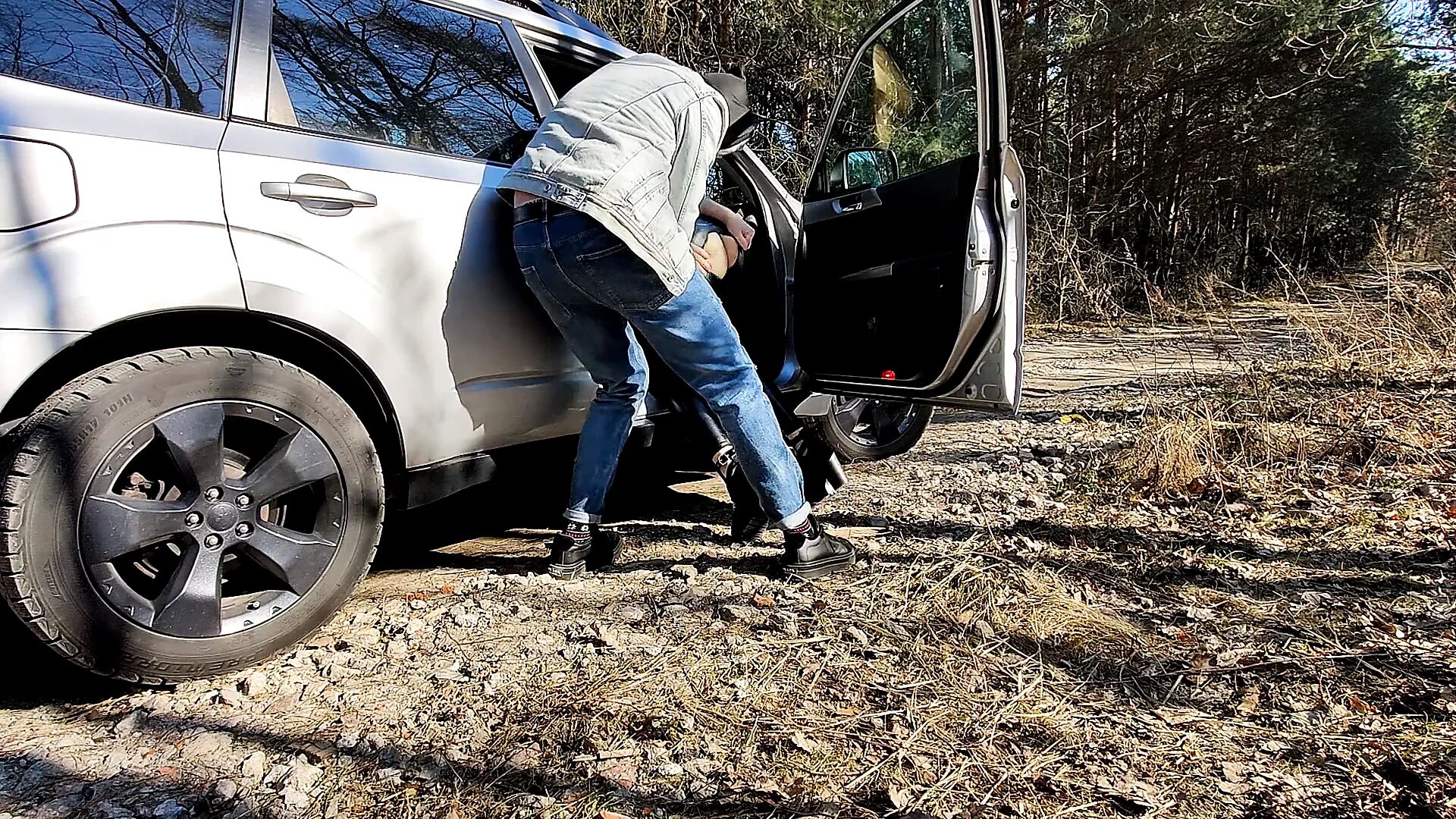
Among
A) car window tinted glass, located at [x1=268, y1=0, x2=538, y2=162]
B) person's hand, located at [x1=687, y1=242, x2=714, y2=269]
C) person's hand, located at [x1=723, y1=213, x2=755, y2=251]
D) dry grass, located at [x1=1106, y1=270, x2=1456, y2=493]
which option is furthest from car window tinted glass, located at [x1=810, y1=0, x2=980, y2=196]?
dry grass, located at [x1=1106, y1=270, x2=1456, y2=493]

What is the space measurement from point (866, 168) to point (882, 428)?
4.49ft

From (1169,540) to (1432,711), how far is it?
3.84 feet

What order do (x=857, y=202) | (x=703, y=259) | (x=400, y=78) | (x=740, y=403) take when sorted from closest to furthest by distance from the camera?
(x=400, y=78), (x=740, y=403), (x=703, y=259), (x=857, y=202)

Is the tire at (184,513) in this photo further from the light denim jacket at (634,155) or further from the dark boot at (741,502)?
the dark boot at (741,502)

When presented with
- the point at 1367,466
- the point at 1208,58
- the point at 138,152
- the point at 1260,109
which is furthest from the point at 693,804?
the point at 1260,109

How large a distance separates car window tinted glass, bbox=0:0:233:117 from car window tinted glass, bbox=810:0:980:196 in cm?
230

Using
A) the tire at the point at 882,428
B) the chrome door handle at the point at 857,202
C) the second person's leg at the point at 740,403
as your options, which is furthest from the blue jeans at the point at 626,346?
the tire at the point at 882,428

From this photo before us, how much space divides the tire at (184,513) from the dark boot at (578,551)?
65cm

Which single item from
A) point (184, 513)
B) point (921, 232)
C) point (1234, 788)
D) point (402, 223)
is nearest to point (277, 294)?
point (402, 223)

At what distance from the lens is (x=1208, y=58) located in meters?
12.5

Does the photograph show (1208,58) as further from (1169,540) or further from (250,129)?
(250,129)

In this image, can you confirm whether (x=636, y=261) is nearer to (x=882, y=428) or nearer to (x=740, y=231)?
(x=740, y=231)

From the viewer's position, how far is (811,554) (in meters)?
2.74

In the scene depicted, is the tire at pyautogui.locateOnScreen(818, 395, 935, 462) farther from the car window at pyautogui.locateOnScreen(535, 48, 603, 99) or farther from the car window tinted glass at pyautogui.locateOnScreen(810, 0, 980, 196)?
the car window at pyautogui.locateOnScreen(535, 48, 603, 99)
